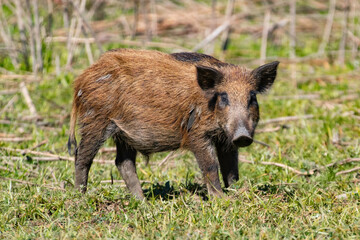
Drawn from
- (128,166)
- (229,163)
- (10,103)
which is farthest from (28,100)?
(229,163)

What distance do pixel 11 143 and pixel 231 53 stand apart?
19.6 ft

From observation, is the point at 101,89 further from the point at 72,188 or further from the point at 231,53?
the point at 231,53

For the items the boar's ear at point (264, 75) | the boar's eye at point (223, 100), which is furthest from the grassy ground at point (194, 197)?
the boar's ear at point (264, 75)

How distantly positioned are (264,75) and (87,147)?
5.92 ft

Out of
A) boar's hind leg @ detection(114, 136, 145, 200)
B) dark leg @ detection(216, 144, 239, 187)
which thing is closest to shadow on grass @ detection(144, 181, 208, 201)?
boar's hind leg @ detection(114, 136, 145, 200)

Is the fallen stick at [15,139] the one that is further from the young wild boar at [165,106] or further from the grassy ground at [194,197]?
the young wild boar at [165,106]

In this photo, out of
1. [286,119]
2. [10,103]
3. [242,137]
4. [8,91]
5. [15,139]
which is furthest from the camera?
[8,91]

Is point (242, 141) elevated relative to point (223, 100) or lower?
lower

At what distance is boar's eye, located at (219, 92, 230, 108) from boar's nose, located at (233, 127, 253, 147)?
1.09 feet

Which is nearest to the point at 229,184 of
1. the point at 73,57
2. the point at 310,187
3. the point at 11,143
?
the point at 310,187

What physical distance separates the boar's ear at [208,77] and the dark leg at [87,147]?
1.03 metres

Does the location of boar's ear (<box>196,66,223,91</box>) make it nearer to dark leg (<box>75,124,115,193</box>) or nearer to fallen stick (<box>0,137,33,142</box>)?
dark leg (<box>75,124,115,193</box>)

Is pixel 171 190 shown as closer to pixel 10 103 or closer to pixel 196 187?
pixel 196 187

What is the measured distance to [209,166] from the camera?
16.4ft
